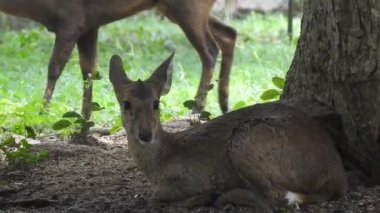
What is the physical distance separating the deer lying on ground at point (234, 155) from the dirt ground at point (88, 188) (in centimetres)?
9

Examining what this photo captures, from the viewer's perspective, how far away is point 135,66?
34.8 feet

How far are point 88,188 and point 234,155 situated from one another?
1.02 meters

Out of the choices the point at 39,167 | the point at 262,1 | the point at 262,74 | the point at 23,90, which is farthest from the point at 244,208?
the point at 262,1

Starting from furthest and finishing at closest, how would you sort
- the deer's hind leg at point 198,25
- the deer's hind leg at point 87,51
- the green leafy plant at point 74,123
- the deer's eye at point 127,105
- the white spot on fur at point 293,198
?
1. the deer's hind leg at point 198,25
2. the deer's hind leg at point 87,51
3. the green leafy plant at point 74,123
4. the deer's eye at point 127,105
5. the white spot on fur at point 293,198

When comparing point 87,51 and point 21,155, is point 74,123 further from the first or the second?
point 87,51

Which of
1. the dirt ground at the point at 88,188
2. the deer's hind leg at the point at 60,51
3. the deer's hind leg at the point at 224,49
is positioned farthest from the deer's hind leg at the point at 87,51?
the dirt ground at the point at 88,188

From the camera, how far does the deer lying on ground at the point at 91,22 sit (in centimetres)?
830

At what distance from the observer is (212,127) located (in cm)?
513

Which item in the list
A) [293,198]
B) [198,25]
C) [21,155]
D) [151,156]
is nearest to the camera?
[293,198]

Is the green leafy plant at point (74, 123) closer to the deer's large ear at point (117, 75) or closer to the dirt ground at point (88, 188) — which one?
the dirt ground at point (88, 188)

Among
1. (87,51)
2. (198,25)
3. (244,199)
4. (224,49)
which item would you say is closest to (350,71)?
(244,199)

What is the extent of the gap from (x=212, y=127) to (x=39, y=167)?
145 centimetres

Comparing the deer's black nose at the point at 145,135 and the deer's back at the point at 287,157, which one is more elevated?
the deer's black nose at the point at 145,135

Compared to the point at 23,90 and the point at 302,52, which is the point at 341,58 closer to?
the point at 302,52
